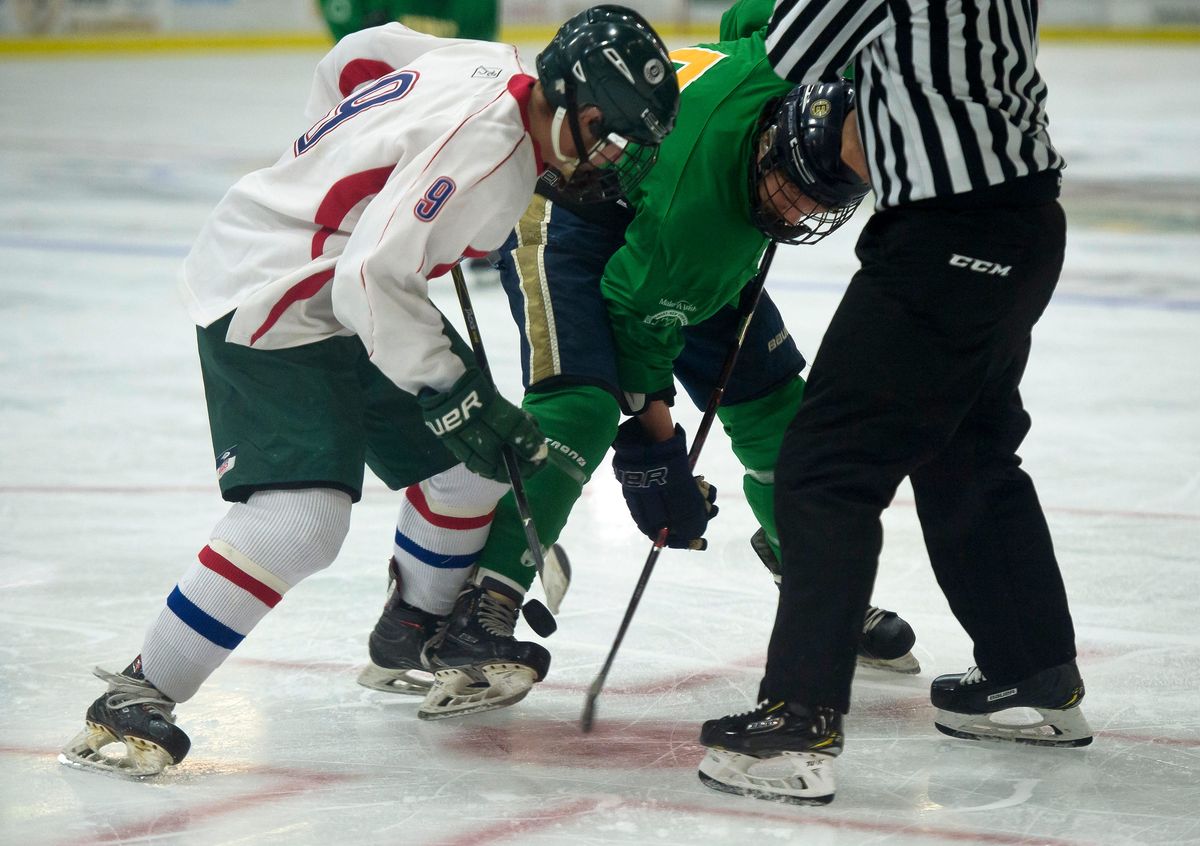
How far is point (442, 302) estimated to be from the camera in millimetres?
5465

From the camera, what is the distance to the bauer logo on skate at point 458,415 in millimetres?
2066

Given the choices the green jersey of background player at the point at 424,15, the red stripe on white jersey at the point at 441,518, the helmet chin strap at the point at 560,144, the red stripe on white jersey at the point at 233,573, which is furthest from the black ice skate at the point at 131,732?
the green jersey of background player at the point at 424,15

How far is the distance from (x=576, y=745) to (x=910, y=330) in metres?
0.77

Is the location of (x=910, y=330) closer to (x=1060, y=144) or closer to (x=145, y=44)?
(x=1060, y=144)

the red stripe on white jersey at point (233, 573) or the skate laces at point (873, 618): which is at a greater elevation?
the red stripe on white jersey at point (233, 573)

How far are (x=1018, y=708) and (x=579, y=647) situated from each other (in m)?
0.75

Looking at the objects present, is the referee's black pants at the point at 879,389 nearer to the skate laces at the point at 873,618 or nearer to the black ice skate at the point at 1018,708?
the black ice skate at the point at 1018,708

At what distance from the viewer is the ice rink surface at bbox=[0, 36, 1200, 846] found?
2031 millimetres

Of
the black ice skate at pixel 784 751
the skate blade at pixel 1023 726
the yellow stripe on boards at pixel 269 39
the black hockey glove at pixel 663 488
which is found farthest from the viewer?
the yellow stripe on boards at pixel 269 39

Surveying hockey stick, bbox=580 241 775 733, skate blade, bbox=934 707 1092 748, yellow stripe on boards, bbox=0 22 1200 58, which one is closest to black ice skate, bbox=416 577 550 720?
hockey stick, bbox=580 241 775 733

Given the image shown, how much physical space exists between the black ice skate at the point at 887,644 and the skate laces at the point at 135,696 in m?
1.00

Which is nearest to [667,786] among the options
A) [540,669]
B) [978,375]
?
[540,669]

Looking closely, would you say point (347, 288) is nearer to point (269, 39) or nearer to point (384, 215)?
point (384, 215)

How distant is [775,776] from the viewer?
2.13 m
